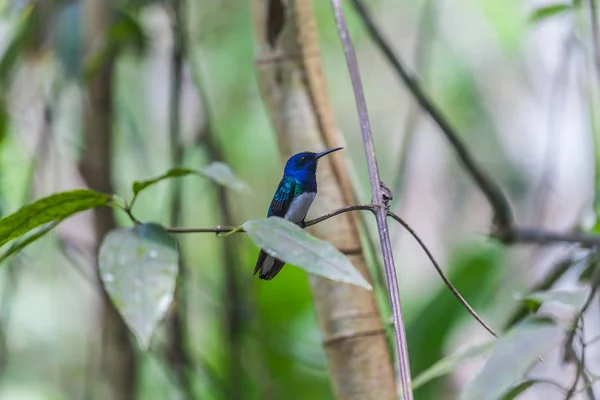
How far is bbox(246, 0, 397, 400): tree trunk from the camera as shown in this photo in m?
0.83

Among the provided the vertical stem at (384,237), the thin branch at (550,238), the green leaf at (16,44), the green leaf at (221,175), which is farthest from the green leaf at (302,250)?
the green leaf at (16,44)

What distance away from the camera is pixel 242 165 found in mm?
2234

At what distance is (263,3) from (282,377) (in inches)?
34.1

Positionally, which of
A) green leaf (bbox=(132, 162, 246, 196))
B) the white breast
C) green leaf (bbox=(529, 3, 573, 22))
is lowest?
the white breast

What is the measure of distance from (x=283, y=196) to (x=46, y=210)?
219 mm

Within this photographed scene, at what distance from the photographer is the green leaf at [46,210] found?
0.68 meters

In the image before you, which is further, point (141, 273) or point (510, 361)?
point (510, 361)

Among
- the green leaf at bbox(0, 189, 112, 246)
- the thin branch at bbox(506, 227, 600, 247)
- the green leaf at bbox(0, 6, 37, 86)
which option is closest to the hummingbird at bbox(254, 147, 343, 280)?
the green leaf at bbox(0, 189, 112, 246)

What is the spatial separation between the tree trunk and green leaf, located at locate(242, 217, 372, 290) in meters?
0.27

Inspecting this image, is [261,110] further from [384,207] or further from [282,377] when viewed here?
[384,207]

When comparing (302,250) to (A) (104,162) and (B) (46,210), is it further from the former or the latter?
(A) (104,162)

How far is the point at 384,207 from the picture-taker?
22.4 inches

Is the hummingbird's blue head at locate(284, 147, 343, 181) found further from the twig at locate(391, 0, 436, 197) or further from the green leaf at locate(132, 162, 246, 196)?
the twig at locate(391, 0, 436, 197)

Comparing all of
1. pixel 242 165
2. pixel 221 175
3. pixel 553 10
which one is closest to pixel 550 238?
pixel 553 10
